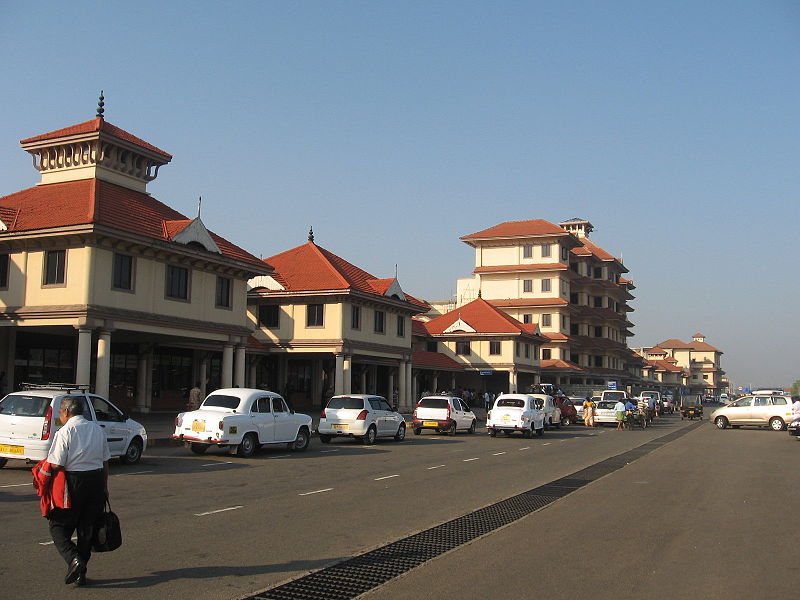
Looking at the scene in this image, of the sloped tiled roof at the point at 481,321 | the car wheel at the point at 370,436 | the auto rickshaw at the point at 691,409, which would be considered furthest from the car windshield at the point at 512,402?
the sloped tiled roof at the point at 481,321

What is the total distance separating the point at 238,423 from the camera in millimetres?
19812

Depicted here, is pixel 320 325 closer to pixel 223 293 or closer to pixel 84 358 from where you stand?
pixel 223 293

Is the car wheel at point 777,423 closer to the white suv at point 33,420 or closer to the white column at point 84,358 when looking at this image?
the white column at point 84,358

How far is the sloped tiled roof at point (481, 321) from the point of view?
6266cm

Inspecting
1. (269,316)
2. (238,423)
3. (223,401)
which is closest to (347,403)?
Result: (223,401)

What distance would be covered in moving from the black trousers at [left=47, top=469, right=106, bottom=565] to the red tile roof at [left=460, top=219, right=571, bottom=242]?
73.3m

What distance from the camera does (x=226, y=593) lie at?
707cm

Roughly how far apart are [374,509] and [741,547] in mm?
5122

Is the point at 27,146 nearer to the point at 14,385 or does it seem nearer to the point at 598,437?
the point at 14,385

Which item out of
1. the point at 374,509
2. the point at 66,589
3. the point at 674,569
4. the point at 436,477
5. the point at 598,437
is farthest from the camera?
the point at 598,437

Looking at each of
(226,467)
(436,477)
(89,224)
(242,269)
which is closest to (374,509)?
(436,477)

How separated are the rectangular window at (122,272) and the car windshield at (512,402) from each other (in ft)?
47.6

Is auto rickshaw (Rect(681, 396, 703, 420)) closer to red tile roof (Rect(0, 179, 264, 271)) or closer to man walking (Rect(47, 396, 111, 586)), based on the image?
red tile roof (Rect(0, 179, 264, 271))

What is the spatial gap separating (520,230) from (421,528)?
72386 mm
